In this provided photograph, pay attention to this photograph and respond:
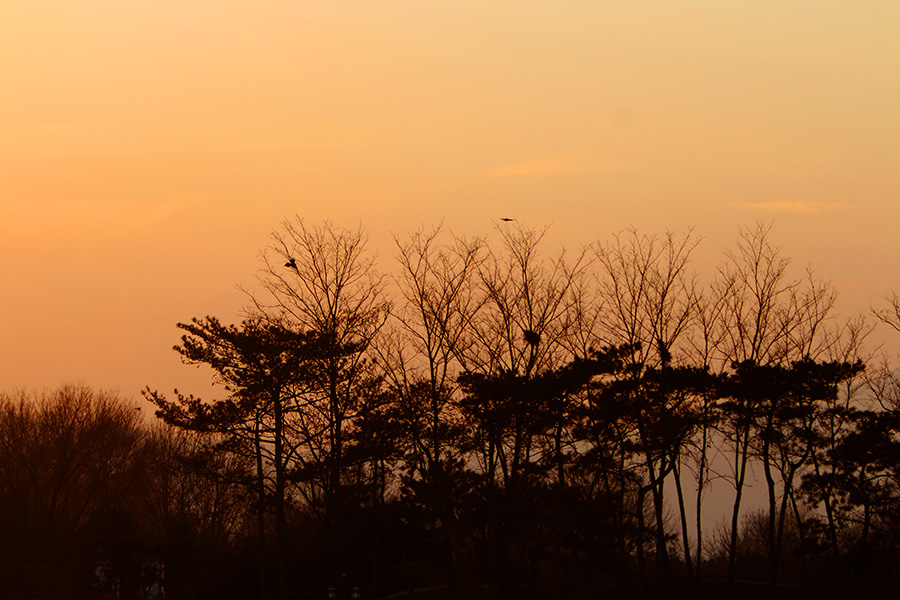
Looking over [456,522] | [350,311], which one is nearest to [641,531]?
[456,522]

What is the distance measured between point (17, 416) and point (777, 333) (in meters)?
47.2

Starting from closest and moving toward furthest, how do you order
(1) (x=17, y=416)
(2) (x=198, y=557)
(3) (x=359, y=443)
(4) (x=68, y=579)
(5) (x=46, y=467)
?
(3) (x=359, y=443), (2) (x=198, y=557), (4) (x=68, y=579), (5) (x=46, y=467), (1) (x=17, y=416)

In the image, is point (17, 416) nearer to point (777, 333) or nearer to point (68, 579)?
point (68, 579)

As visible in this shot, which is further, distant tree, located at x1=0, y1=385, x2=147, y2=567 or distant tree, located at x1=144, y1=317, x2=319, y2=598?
distant tree, located at x1=0, y1=385, x2=147, y2=567

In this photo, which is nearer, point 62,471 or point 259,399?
point 259,399

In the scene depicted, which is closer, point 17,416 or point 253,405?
point 253,405

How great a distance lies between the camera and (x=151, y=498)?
59.0 metres

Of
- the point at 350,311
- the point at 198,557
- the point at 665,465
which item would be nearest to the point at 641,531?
the point at 665,465

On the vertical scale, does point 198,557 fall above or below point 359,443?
below

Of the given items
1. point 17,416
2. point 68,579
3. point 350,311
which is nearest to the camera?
point 350,311

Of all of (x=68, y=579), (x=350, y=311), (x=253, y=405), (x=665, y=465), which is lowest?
(x=68, y=579)

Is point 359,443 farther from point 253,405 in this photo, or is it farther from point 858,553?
point 858,553

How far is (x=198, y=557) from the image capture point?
37469mm

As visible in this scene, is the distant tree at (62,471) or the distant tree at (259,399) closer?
the distant tree at (259,399)
